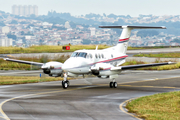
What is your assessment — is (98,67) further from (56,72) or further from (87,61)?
(56,72)

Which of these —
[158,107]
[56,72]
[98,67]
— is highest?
[98,67]

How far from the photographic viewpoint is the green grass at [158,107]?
14.9m

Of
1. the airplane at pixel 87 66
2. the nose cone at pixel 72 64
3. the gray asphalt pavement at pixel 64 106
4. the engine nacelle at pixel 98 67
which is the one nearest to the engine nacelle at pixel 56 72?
the airplane at pixel 87 66

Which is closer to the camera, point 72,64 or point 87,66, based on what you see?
point 72,64

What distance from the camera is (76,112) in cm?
1551

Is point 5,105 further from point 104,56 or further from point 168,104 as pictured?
point 104,56

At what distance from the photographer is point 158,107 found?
1725cm

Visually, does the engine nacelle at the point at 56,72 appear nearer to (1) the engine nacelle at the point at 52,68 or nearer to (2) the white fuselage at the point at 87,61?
(1) the engine nacelle at the point at 52,68

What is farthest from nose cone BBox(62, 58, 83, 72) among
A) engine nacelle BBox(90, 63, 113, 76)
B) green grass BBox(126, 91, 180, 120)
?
green grass BBox(126, 91, 180, 120)

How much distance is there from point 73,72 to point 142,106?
8370mm

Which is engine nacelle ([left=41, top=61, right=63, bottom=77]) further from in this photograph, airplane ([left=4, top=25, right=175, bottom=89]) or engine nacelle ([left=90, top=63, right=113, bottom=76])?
engine nacelle ([left=90, top=63, right=113, bottom=76])

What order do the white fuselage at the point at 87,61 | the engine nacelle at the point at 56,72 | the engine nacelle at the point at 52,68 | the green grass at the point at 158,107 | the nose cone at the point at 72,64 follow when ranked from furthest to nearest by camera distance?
the engine nacelle at the point at 56,72 → the engine nacelle at the point at 52,68 → the white fuselage at the point at 87,61 → the nose cone at the point at 72,64 → the green grass at the point at 158,107

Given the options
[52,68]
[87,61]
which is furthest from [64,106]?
[52,68]

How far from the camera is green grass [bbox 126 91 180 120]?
49.0ft
